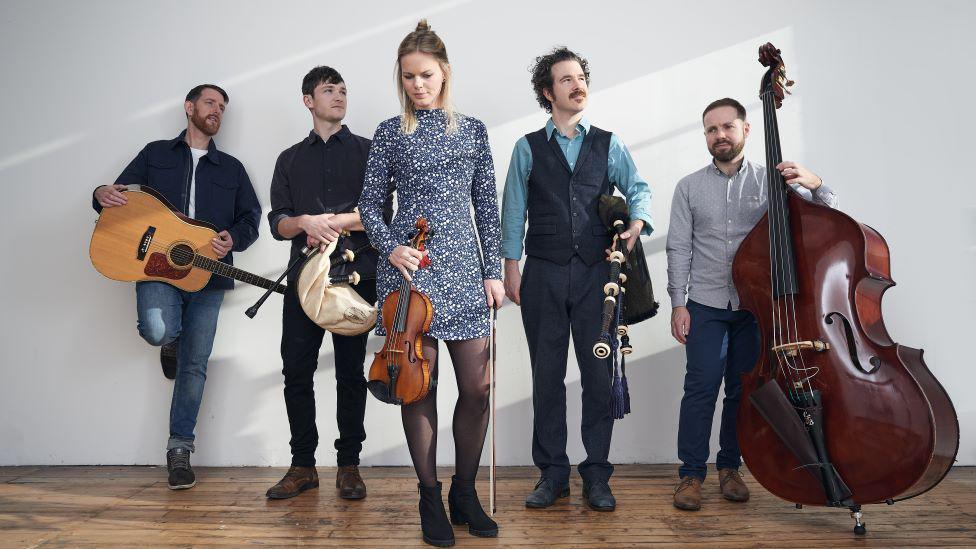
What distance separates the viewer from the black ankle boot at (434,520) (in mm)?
2178

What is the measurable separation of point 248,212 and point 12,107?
1330mm

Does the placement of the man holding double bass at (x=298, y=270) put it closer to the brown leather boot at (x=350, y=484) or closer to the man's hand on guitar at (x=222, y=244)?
the brown leather boot at (x=350, y=484)

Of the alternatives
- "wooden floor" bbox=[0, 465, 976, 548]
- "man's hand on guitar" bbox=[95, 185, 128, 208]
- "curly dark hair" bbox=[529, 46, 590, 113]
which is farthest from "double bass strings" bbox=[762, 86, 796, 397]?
"man's hand on guitar" bbox=[95, 185, 128, 208]

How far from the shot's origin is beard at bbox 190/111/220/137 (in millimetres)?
3227

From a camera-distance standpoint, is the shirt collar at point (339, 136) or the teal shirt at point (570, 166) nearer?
the teal shirt at point (570, 166)

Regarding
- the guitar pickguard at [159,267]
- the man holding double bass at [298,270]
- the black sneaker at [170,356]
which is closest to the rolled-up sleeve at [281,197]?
the man holding double bass at [298,270]

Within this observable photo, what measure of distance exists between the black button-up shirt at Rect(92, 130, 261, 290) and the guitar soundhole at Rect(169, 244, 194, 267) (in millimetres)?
143

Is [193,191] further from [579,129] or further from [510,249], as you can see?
[579,129]

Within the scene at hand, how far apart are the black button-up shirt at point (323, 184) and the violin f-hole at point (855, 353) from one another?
60.8 inches

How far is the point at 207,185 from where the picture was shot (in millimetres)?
3172

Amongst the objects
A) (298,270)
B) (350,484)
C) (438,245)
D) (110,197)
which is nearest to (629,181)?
(438,245)

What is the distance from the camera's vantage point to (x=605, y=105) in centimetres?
340

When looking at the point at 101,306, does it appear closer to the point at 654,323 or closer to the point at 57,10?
the point at 57,10

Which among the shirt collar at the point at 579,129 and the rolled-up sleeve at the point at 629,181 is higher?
the shirt collar at the point at 579,129
